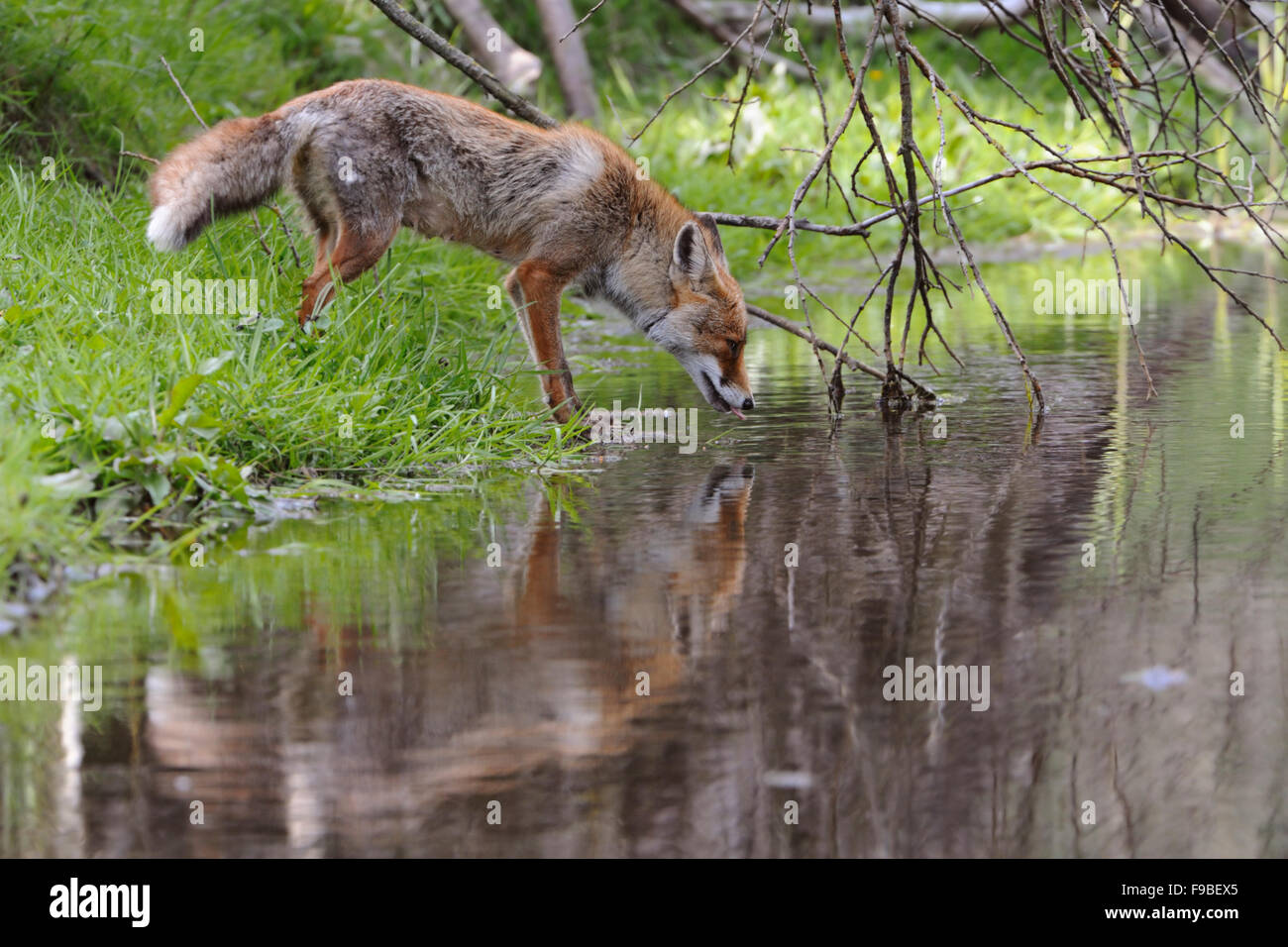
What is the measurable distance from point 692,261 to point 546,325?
77 cm

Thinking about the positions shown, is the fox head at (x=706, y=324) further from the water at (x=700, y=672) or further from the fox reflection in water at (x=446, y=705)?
the fox reflection in water at (x=446, y=705)

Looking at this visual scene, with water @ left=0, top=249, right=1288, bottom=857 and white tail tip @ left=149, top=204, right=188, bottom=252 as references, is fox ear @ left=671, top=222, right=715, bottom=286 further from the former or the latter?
white tail tip @ left=149, top=204, right=188, bottom=252

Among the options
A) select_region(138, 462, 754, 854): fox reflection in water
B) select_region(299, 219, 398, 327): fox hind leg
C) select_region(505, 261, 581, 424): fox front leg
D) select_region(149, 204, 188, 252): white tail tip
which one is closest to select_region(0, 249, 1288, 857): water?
select_region(138, 462, 754, 854): fox reflection in water

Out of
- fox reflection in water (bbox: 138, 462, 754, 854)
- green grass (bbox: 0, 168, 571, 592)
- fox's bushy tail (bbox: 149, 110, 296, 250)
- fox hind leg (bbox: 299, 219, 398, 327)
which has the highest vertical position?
fox's bushy tail (bbox: 149, 110, 296, 250)

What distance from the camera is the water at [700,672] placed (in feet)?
9.32

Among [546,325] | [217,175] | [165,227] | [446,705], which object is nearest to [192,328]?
[165,227]

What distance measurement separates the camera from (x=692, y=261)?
7.39 m

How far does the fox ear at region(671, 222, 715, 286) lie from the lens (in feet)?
23.9

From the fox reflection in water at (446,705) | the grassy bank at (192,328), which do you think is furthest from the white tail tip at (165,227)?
the fox reflection in water at (446,705)

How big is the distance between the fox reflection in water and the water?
0.01 m

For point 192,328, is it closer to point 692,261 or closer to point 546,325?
point 546,325

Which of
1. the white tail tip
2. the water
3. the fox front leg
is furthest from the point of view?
the fox front leg

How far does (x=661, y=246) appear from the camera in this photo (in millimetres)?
7562
